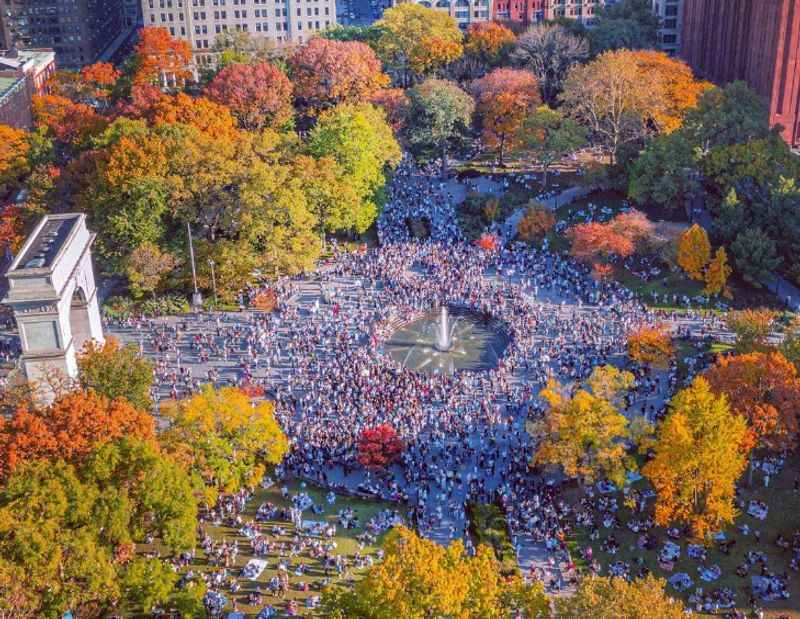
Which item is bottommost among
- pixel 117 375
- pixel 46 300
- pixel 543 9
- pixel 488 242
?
pixel 488 242

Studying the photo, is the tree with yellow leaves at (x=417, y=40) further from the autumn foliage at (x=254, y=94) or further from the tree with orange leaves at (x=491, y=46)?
the autumn foliage at (x=254, y=94)

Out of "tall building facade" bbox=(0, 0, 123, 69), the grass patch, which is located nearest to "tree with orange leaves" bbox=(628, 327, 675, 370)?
the grass patch

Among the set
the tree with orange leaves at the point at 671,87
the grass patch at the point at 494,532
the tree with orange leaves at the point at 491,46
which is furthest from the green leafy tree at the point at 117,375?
the tree with orange leaves at the point at 491,46

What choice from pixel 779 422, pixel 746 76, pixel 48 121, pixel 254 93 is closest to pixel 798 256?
pixel 779 422

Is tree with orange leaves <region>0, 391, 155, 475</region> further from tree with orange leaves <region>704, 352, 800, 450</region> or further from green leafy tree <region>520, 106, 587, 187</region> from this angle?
green leafy tree <region>520, 106, 587, 187</region>

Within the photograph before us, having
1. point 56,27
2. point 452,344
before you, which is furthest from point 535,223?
point 56,27

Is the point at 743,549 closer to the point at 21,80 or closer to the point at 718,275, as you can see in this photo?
the point at 718,275
